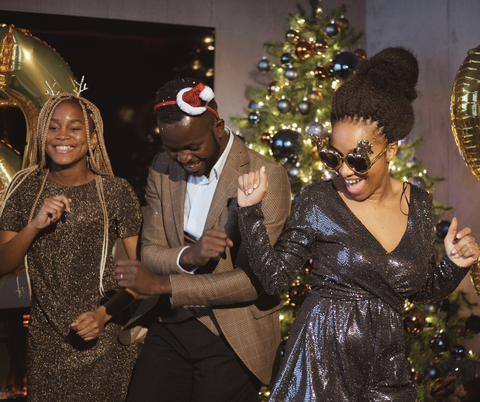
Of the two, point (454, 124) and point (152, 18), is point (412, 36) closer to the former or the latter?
point (454, 124)

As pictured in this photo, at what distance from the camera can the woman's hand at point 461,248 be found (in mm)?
1784

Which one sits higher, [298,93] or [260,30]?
[260,30]

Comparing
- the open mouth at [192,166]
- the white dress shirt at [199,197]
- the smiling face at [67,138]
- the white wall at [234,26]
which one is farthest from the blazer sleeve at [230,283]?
the white wall at [234,26]

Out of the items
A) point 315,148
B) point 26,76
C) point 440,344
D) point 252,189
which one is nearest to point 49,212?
point 252,189

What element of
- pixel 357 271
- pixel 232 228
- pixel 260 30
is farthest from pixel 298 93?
pixel 357 271

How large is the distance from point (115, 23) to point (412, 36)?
2.78 m

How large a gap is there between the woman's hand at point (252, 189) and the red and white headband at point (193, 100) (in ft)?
1.56

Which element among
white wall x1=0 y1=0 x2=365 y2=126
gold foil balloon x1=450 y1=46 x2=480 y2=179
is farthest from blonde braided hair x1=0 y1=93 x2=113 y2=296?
white wall x1=0 y1=0 x2=365 y2=126

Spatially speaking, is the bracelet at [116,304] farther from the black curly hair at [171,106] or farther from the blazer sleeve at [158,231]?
the black curly hair at [171,106]

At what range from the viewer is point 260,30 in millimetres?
4859

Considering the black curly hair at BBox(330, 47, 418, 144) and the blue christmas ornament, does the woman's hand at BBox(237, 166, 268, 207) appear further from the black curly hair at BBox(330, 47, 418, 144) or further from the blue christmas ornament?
the blue christmas ornament

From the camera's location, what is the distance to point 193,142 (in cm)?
206

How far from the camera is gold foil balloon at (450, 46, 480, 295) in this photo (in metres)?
2.32

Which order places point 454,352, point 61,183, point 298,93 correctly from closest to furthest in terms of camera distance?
point 61,183, point 454,352, point 298,93
